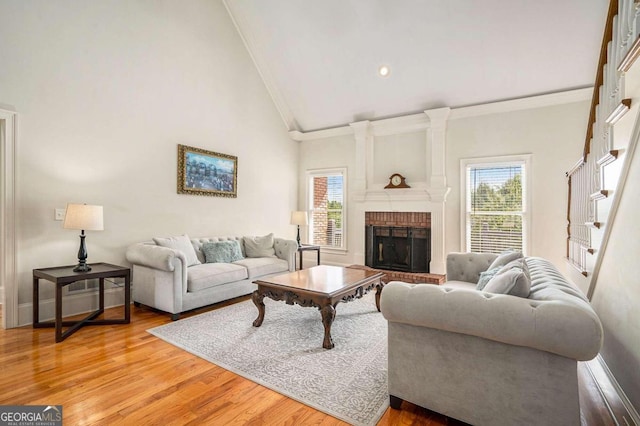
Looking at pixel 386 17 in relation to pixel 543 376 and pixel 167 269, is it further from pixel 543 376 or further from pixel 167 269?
pixel 543 376

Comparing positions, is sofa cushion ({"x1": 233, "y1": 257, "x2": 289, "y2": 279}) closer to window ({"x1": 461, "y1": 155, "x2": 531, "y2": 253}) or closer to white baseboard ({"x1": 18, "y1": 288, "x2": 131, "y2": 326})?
white baseboard ({"x1": 18, "y1": 288, "x2": 131, "y2": 326})

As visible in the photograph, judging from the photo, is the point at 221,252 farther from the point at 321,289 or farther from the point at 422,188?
the point at 422,188

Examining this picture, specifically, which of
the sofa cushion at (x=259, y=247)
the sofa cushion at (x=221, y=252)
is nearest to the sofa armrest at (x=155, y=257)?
the sofa cushion at (x=221, y=252)

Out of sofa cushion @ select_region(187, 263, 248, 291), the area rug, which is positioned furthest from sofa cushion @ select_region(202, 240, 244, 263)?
the area rug

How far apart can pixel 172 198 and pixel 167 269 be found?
1.58 meters

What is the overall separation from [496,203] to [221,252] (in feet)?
14.3

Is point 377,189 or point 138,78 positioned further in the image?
point 377,189

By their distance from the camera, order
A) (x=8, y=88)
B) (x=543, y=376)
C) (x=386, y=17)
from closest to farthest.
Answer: (x=543, y=376) → (x=8, y=88) → (x=386, y=17)

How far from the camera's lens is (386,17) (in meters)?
4.64

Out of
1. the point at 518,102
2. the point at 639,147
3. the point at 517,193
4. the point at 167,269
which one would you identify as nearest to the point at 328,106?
the point at 518,102

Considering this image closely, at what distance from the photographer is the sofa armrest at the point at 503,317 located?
1400 millimetres

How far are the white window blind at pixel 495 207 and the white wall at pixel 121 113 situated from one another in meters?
3.87

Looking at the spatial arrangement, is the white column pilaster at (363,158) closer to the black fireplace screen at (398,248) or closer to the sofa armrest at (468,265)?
the black fireplace screen at (398,248)

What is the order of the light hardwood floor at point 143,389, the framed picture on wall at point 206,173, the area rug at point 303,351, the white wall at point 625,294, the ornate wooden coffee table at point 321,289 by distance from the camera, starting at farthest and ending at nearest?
1. the framed picture on wall at point 206,173
2. the ornate wooden coffee table at point 321,289
3. the area rug at point 303,351
4. the light hardwood floor at point 143,389
5. the white wall at point 625,294
